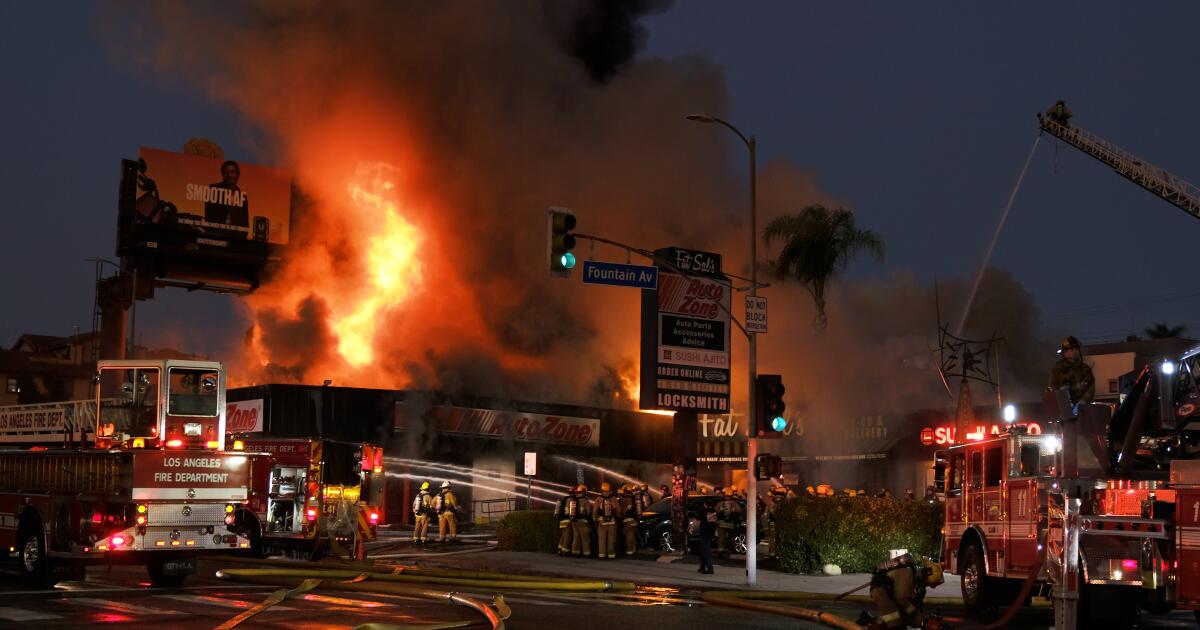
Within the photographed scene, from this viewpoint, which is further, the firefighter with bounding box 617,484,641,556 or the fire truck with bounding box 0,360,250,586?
the firefighter with bounding box 617,484,641,556

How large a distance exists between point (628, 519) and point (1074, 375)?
1378 cm

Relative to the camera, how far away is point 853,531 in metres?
22.0

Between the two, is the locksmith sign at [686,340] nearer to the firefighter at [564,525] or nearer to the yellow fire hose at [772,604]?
the firefighter at [564,525]

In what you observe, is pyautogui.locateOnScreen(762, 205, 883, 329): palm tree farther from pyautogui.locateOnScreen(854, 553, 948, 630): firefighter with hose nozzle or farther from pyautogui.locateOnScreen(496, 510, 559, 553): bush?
pyautogui.locateOnScreen(854, 553, 948, 630): firefighter with hose nozzle

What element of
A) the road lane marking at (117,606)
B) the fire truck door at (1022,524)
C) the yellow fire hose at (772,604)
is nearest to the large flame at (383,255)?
the yellow fire hose at (772,604)

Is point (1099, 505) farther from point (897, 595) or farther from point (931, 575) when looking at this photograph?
point (897, 595)

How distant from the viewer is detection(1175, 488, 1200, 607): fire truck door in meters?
12.6

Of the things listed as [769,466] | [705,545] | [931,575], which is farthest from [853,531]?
[931,575]

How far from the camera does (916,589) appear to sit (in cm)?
1191

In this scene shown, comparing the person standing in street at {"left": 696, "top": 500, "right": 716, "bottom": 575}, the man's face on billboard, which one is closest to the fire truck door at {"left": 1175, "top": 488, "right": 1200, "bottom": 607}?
the person standing in street at {"left": 696, "top": 500, "right": 716, "bottom": 575}

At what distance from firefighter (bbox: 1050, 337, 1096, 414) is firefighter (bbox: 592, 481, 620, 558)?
12906 mm

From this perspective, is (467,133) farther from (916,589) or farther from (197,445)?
(916,589)

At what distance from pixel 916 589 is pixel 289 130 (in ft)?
145

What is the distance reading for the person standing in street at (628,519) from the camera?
2716cm
